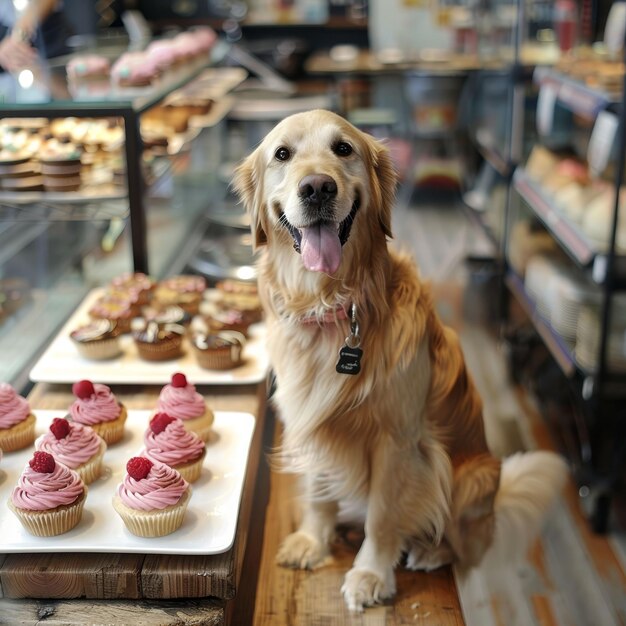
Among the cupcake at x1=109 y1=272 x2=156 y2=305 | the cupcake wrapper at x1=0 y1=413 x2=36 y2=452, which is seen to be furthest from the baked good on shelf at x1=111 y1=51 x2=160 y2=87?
the cupcake wrapper at x1=0 y1=413 x2=36 y2=452

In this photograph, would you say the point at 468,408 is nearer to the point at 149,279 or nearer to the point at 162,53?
the point at 149,279

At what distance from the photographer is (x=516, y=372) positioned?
4293 mm

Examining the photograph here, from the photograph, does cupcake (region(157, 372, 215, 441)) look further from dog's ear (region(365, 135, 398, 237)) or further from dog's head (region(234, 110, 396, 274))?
dog's ear (region(365, 135, 398, 237))

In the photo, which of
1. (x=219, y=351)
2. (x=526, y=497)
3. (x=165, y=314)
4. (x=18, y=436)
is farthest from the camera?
(x=165, y=314)

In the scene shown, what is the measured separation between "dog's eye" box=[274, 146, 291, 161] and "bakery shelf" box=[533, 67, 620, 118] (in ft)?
5.49

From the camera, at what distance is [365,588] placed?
70.9 inches

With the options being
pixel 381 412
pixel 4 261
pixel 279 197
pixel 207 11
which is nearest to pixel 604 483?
pixel 381 412

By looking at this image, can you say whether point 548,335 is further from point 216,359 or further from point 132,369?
point 132,369

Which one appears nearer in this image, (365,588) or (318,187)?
(318,187)

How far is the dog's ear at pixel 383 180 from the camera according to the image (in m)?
1.75

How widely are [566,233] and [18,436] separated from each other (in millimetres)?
2308

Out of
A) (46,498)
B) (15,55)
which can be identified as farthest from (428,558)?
(15,55)

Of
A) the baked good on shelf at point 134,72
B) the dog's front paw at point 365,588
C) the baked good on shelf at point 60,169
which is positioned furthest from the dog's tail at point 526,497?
the baked good on shelf at point 134,72

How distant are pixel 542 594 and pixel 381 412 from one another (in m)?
1.39
